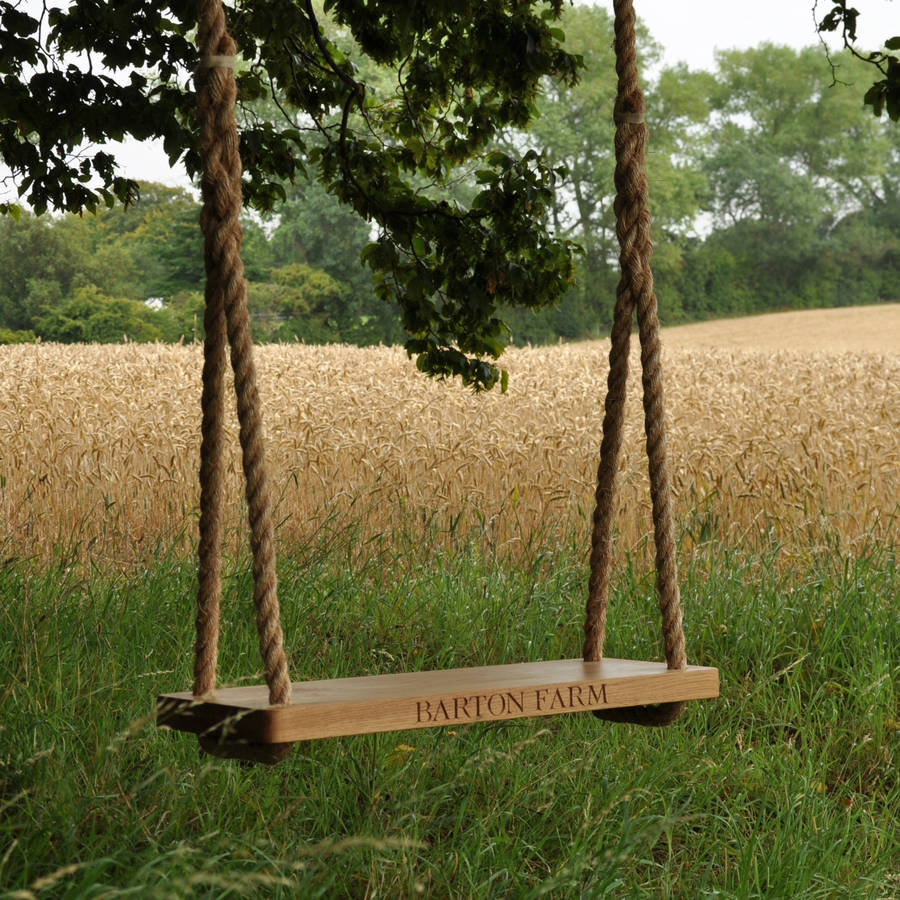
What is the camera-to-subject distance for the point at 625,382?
2.85 m

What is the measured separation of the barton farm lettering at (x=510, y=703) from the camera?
235cm

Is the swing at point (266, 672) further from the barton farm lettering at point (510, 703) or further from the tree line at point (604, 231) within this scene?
the tree line at point (604, 231)

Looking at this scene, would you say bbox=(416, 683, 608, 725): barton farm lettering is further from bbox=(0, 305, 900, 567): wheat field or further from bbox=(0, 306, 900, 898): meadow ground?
bbox=(0, 305, 900, 567): wheat field

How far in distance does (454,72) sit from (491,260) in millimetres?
956

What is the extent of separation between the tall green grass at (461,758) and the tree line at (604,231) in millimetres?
23639

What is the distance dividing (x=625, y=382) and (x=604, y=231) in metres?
44.7

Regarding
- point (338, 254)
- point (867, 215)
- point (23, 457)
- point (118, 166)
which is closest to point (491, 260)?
point (118, 166)

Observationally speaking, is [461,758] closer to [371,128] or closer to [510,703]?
[510,703]

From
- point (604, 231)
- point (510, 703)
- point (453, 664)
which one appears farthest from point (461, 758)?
point (604, 231)

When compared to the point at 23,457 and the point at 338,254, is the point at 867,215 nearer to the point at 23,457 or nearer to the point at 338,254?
the point at 338,254

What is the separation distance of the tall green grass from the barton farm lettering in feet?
0.83

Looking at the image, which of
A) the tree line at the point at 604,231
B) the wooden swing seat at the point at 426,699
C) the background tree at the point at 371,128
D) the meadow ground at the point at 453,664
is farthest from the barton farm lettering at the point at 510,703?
the tree line at the point at 604,231

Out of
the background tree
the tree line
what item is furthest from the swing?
the tree line

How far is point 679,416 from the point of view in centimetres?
1027
